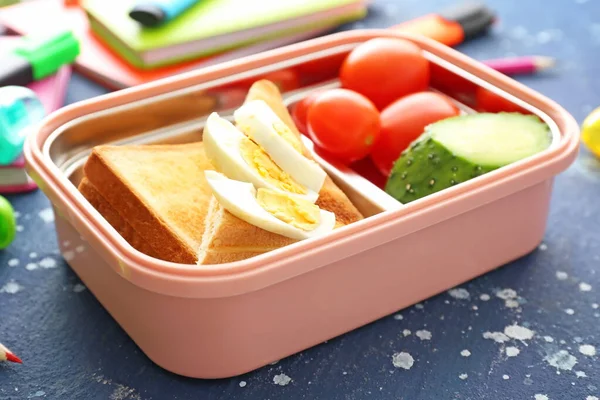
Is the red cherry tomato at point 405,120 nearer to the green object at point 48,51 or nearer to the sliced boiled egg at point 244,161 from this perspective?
the sliced boiled egg at point 244,161

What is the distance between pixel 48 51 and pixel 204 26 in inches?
11.1

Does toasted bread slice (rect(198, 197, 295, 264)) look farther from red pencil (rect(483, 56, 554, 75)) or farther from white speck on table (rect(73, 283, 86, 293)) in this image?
red pencil (rect(483, 56, 554, 75))

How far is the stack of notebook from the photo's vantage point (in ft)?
5.23

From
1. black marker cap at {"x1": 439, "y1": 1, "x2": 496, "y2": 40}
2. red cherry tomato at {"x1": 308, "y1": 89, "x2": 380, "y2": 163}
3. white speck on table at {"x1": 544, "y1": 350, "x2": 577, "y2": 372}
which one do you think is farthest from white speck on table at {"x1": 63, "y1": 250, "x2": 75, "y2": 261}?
black marker cap at {"x1": 439, "y1": 1, "x2": 496, "y2": 40}

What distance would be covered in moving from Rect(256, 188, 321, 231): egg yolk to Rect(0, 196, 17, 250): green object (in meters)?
0.39

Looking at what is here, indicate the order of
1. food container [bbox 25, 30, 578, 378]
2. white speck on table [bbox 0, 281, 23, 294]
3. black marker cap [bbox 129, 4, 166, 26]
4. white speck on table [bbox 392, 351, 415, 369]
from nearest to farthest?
food container [bbox 25, 30, 578, 378]
white speck on table [bbox 392, 351, 415, 369]
white speck on table [bbox 0, 281, 23, 294]
black marker cap [bbox 129, 4, 166, 26]

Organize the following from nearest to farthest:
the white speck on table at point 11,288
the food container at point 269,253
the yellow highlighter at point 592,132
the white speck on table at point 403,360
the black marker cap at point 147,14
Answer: the food container at point 269,253
the white speck on table at point 403,360
the white speck on table at point 11,288
the yellow highlighter at point 592,132
the black marker cap at point 147,14

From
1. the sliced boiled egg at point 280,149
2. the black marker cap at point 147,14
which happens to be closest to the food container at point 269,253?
the sliced boiled egg at point 280,149

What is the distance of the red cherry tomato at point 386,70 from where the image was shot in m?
1.34

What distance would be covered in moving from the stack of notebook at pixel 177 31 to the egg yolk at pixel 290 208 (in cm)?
65

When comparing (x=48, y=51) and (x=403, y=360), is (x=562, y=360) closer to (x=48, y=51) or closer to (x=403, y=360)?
(x=403, y=360)

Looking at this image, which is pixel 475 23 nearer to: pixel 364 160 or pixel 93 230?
pixel 364 160

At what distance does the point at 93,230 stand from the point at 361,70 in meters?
0.55

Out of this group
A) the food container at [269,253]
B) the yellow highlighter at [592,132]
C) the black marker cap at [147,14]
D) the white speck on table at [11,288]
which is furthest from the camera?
the black marker cap at [147,14]
